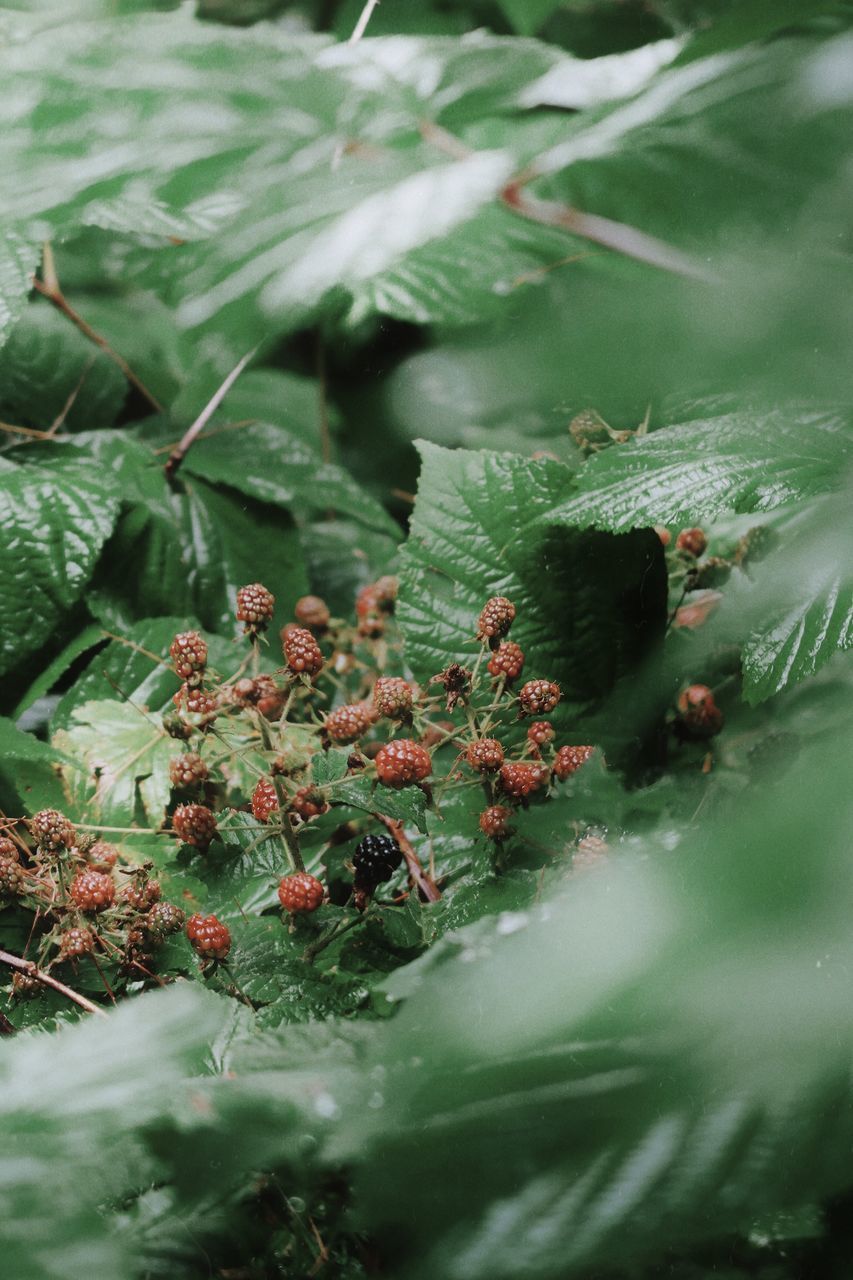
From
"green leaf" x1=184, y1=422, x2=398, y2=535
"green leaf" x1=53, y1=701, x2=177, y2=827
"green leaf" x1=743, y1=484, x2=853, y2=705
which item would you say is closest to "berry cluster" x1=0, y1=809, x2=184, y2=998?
"green leaf" x1=53, y1=701, x2=177, y2=827

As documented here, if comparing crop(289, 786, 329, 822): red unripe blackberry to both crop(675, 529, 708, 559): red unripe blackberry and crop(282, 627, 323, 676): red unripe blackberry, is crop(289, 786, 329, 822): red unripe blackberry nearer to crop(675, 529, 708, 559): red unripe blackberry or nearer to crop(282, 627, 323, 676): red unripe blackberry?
crop(282, 627, 323, 676): red unripe blackberry

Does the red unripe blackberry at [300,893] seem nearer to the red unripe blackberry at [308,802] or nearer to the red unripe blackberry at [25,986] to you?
the red unripe blackberry at [308,802]

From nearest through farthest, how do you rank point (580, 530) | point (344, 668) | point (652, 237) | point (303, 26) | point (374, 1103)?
point (374, 1103), point (652, 237), point (580, 530), point (344, 668), point (303, 26)

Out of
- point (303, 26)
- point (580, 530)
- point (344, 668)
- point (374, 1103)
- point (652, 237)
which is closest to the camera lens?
point (374, 1103)

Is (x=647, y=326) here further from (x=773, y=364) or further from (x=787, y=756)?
(x=787, y=756)

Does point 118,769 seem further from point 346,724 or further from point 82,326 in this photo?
point 82,326

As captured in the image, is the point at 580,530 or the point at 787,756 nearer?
the point at 787,756

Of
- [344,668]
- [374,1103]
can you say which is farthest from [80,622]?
[374,1103]

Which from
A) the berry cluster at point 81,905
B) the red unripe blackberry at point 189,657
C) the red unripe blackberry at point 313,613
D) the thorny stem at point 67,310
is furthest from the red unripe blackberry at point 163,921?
the thorny stem at point 67,310
